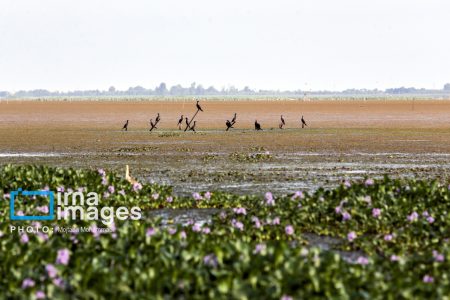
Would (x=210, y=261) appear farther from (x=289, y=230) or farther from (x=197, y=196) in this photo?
(x=197, y=196)

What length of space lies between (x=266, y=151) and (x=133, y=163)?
25.0 feet

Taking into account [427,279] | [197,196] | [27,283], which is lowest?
[197,196]

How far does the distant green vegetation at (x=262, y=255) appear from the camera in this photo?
10.7 m

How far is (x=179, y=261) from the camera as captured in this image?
12.0 m

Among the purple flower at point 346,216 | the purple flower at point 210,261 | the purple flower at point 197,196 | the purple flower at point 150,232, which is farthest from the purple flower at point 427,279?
the purple flower at point 197,196

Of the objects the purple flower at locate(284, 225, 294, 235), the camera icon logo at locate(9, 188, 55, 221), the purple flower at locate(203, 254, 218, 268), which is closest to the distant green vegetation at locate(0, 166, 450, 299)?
the purple flower at locate(203, 254, 218, 268)

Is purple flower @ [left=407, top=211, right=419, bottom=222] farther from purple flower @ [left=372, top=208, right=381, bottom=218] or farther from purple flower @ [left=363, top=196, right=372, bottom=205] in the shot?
purple flower @ [left=363, top=196, right=372, bottom=205]

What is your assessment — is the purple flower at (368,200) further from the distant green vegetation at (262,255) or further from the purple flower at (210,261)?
the purple flower at (210,261)

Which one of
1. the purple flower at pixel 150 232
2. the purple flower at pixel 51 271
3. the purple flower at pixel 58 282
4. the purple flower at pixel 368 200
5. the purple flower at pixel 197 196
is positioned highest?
the purple flower at pixel 150 232

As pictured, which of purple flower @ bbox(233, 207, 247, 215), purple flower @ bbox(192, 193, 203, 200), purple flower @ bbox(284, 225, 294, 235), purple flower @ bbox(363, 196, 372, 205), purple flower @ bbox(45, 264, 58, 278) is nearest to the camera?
purple flower @ bbox(45, 264, 58, 278)

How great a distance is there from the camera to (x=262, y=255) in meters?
11.9

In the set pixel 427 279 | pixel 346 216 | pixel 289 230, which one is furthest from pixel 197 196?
pixel 427 279

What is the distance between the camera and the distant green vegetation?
1066 cm

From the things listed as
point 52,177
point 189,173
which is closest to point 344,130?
point 189,173
